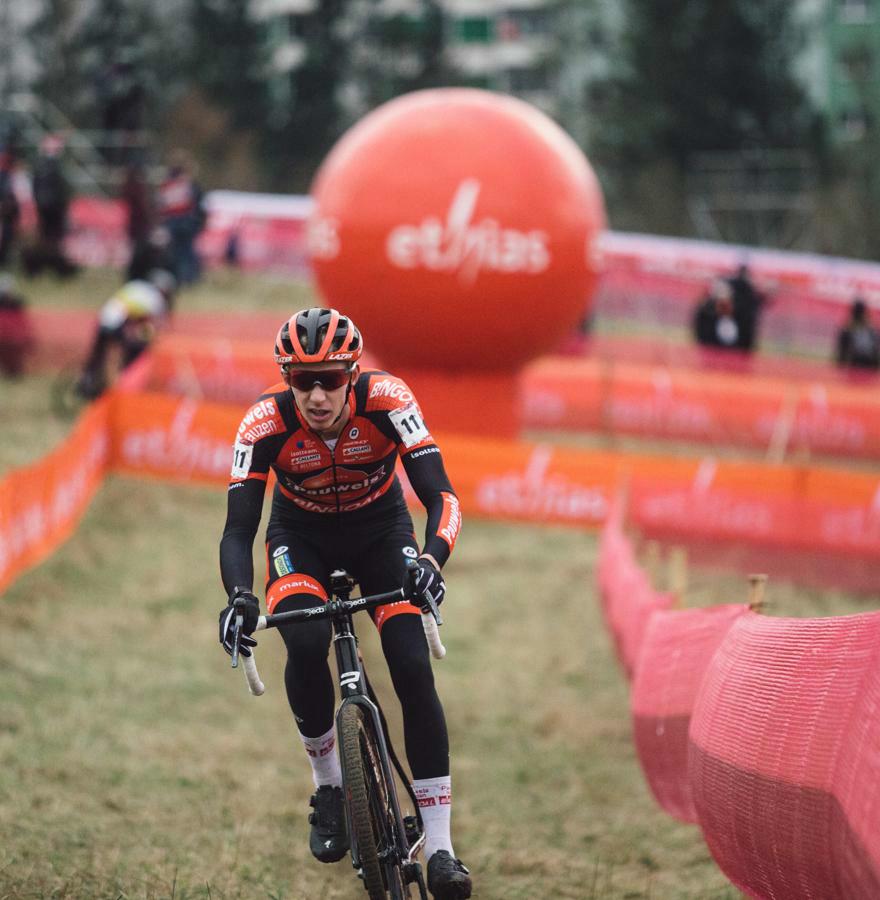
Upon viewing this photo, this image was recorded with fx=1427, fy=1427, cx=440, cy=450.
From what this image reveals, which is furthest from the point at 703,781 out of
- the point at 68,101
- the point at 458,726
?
the point at 68,101

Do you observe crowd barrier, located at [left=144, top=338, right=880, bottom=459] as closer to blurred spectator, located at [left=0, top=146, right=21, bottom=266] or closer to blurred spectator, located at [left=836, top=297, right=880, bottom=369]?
blurred spectator, located at [left=836, top=297, right=880, bottom=369]

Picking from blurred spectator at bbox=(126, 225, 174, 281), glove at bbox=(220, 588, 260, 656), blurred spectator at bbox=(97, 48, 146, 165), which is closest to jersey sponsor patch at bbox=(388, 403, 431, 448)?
glove at bbox=(220, 588, 260, 656)

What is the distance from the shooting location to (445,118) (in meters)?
16.6

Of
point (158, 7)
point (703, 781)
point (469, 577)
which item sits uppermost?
point (158, 7)

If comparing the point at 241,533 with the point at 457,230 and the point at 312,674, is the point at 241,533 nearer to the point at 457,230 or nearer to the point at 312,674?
the point at 312,674

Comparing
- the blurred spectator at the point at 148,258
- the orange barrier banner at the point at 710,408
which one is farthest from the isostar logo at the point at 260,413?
the blurred spectator at the point at 148,258

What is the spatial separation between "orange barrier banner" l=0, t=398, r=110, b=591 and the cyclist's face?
583 cm

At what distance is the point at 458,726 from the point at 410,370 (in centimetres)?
797

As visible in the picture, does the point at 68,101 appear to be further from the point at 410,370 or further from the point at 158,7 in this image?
the point at 410,370

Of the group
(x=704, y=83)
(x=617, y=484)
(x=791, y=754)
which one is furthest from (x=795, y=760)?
(x=704, y=83)

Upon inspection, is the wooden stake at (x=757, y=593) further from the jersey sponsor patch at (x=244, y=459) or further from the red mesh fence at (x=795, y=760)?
the jersey sponsor patch at (x=244, y=459)

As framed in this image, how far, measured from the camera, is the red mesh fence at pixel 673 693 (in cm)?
706

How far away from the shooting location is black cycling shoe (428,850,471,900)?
17.9 feet

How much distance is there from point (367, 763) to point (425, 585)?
76 centimetres
